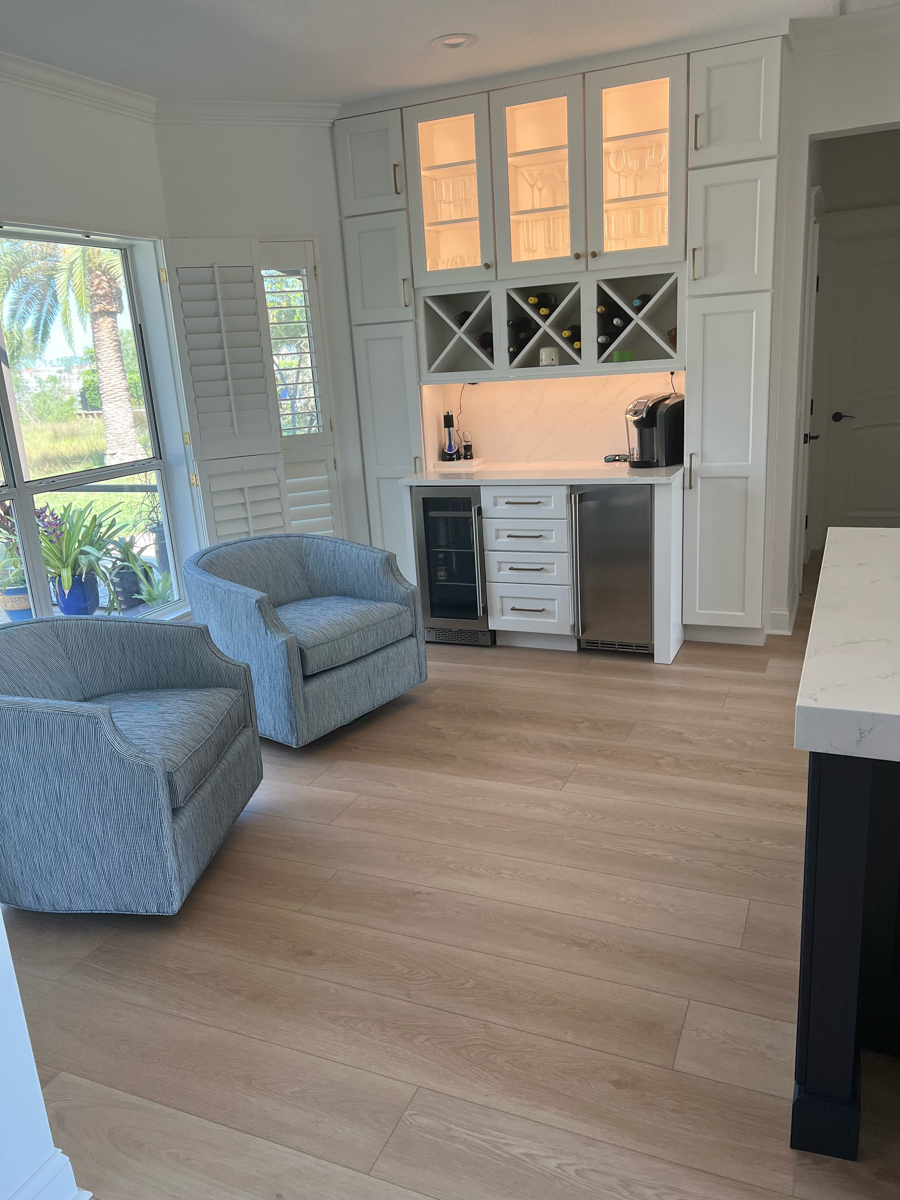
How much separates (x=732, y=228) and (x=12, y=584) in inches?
137

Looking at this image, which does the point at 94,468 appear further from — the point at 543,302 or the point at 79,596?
the point at 543,302

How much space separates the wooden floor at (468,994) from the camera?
1.66 metres

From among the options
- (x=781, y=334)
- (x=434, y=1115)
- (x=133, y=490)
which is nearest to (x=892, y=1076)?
(x=434, y=1115)

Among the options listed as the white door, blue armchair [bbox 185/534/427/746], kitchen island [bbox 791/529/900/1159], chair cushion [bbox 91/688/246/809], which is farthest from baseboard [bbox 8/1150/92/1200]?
the white door

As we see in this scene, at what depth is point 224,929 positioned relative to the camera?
2.40 meters

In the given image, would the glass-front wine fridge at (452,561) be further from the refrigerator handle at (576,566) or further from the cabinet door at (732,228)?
the cabinet door at (732,228)

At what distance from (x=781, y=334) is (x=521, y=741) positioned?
2312mm

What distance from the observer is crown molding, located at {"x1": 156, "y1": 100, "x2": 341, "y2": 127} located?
4156 millimetres

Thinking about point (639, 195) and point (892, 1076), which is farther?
point (639, 195)

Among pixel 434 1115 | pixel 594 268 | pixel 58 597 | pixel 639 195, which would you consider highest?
pixel 639 195

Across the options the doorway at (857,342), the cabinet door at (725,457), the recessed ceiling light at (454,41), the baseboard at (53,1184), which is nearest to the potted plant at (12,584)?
the baseboard at (53,1184)

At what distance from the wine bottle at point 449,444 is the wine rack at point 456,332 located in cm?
28

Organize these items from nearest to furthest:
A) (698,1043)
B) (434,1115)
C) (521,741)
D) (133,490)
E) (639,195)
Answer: (434,1115) < (698,1043) < (521,741) < (639,195) < (133,490)

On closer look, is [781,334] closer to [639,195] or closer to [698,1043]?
[639,195]
